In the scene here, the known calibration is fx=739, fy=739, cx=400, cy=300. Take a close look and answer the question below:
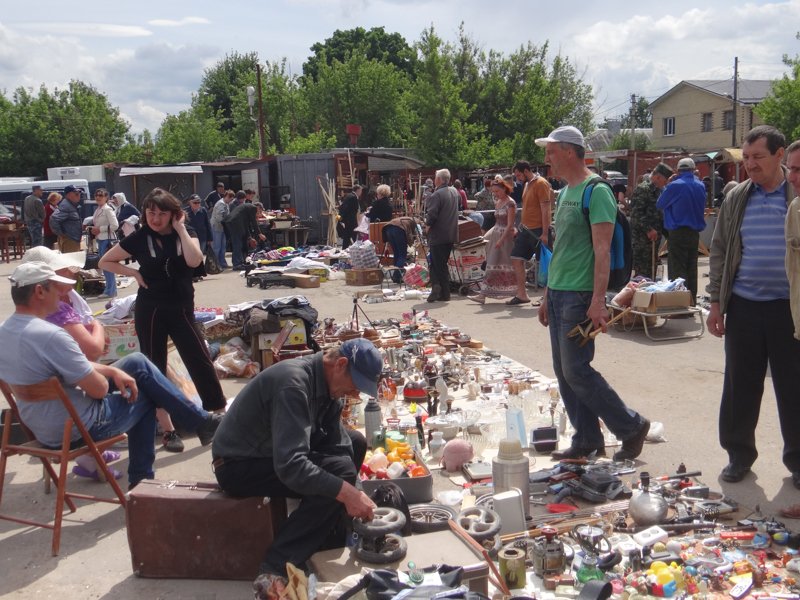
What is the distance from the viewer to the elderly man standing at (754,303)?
4.43 m

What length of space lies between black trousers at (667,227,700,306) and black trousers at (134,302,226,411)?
6.46 meters

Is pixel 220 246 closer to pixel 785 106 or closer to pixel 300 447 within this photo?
pixel 300 447

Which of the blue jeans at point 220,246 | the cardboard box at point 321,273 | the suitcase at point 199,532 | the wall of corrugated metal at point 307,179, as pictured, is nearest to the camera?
the suitcase at point 199,532

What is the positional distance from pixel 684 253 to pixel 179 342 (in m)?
6.79

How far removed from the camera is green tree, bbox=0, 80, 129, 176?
42.7 m

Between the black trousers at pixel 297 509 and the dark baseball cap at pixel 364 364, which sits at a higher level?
the dark baseball cap at pixel 364 364

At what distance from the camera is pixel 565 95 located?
45.8 metres

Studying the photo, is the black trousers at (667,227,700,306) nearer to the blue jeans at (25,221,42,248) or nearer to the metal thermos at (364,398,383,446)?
the metal thermos at (364,398,383,446)

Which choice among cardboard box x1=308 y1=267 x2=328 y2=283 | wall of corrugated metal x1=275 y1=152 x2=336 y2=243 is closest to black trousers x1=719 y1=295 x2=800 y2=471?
cardboard box x1=308 y1=267 x2=328 y2=283

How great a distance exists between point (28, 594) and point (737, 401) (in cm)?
424

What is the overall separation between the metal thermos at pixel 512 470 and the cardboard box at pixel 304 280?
1043 centimetres

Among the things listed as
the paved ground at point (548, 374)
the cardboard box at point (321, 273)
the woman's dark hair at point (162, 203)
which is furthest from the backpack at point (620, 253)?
the cardboard box at point (321, 273)

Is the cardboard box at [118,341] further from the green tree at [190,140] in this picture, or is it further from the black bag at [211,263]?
the green tree at [190,140]

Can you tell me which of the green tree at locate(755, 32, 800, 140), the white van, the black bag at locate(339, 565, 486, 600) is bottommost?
the black bag at locate(339, 565, 486, 600)
